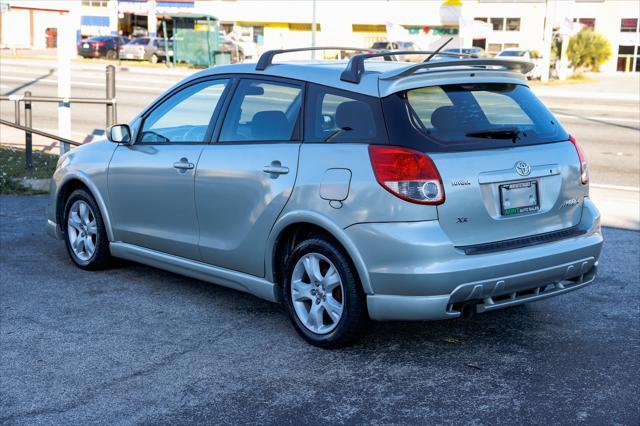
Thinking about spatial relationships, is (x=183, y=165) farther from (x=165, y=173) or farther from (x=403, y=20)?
(x=403, y=20)

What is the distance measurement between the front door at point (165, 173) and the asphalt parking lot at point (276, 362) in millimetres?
438

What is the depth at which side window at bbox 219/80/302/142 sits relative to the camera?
539 centimetres

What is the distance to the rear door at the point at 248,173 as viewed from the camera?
5.30 metres

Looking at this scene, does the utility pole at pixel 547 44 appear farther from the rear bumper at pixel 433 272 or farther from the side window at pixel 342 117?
the rear bumper at pixel 433 272

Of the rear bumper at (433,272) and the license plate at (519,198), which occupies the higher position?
the license plate at (519,198)

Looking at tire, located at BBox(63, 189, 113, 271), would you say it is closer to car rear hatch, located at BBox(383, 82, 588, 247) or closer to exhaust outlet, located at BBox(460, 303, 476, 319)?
car rear hatch, located at BBox(383, 82, 588, 247)

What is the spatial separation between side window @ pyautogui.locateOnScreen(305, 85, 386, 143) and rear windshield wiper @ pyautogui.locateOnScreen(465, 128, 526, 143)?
1.77 feet

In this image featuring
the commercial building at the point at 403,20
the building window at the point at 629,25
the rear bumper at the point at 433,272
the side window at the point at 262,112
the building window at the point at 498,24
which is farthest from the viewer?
the building window at the point at 498,24

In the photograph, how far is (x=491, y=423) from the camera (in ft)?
13.5

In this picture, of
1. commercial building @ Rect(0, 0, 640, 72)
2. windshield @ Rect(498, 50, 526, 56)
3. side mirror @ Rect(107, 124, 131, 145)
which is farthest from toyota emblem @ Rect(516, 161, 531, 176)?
commercial building @ Rect(0, 0, 640, 72)

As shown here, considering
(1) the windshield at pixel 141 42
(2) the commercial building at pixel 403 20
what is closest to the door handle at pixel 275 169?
(1) the windshield at pixel 141 42

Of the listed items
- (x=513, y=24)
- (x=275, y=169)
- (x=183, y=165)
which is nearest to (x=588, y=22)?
(x=513, y=24)

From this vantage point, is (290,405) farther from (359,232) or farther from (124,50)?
(124,50)

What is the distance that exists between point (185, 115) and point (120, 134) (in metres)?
0.53
